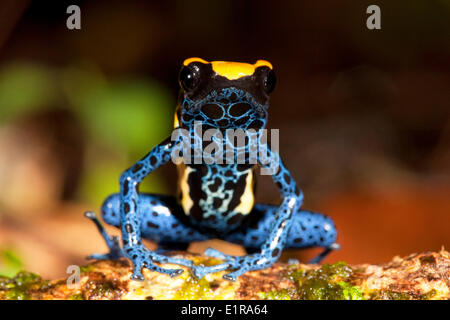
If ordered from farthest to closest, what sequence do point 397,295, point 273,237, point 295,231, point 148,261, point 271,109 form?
point 271,109
point 295,231
point 273,237
point 148,261
point 397,295

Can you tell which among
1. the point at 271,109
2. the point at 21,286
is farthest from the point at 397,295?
the point at 271,109

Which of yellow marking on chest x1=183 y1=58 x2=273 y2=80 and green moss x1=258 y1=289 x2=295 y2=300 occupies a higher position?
yellow marking on chest x1=183 y1=58 x2=273 y2=80

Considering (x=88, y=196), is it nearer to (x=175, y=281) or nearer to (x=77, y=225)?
(x=77, y=225)

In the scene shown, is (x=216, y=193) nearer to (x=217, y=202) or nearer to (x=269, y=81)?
(x=217, y=202)

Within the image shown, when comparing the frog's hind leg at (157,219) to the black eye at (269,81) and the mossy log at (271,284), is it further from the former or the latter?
the black eye at (269,81)

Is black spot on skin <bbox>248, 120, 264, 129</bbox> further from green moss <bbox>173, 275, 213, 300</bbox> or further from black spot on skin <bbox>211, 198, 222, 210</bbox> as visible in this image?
green moss <bbox>173, 275, 213, 300</bbox>

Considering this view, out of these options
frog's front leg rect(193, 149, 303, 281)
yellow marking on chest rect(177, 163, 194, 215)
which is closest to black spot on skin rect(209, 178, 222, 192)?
yellow marking on chest rect(177, 163, 194, 215)
